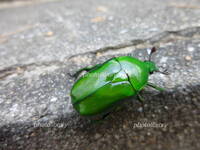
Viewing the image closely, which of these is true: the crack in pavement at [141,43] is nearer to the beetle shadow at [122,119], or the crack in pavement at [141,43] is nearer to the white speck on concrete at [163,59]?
the white speck on concrete at [163,59]

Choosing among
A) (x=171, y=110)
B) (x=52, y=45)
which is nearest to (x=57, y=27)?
(x=52, y=45)

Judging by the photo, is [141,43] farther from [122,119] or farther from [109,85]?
[122,119]

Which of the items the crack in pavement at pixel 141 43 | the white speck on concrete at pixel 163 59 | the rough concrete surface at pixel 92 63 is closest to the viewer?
the rough concrete surface at pixel 92 63

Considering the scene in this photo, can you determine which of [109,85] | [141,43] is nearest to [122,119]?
[109,85]

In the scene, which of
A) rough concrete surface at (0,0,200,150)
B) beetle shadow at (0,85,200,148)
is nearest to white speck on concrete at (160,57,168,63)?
rough concrete surface at (0,0,200,150)

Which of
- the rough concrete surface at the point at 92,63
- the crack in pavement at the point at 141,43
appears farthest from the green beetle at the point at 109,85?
the crack in pavement at the point at 141,43

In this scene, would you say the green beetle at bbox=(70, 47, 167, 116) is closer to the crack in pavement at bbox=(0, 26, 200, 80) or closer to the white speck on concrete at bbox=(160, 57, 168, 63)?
the white speck on concrete at bbox=(160, 57, 168, 63)
